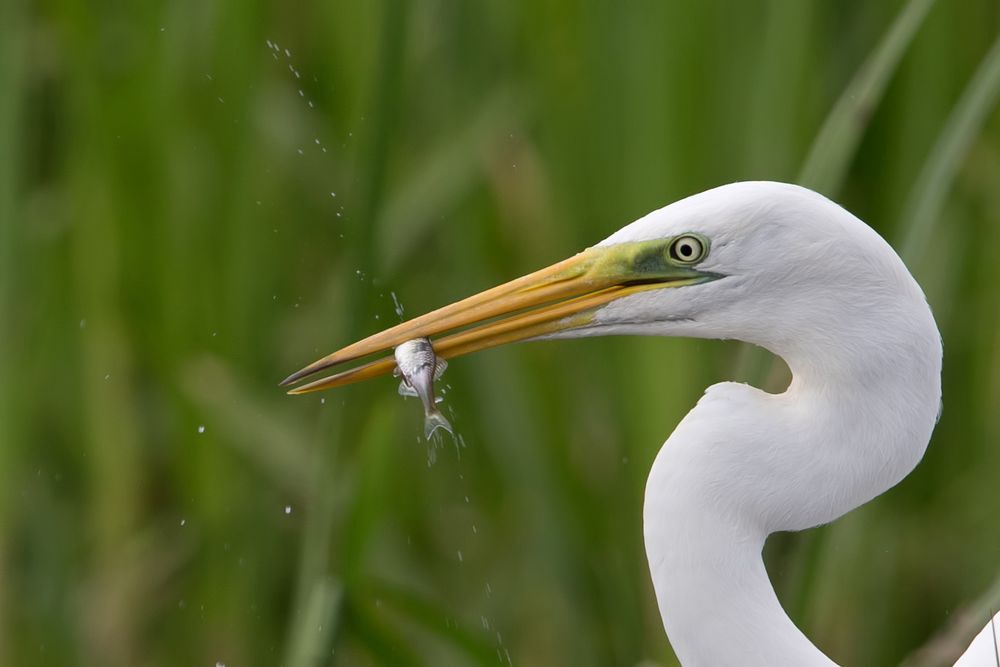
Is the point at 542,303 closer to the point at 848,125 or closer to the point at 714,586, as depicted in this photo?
the point at 714,586

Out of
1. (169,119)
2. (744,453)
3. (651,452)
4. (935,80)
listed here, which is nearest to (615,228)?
(651,452)

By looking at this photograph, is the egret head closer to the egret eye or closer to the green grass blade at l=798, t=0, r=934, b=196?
the egret eye

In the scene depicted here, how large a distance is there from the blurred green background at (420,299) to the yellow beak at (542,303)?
687mm

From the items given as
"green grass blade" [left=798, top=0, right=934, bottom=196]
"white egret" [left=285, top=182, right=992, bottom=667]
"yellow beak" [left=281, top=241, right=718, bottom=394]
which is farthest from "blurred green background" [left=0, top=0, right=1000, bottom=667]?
"white egret" [left=285, top=182, right=992, bottom=667]

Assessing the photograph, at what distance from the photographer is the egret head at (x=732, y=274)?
1.11m

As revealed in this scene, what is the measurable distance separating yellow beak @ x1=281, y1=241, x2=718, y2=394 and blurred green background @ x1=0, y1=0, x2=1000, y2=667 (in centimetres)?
69

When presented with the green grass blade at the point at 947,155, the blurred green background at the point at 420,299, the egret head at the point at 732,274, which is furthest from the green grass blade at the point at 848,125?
the egret head at the point at 732,274

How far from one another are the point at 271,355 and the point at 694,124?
0.79m

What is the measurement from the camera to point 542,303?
3.92 ft

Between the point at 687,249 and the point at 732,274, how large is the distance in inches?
Result: 1.6

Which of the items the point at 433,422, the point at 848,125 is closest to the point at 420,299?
the point at 848,125

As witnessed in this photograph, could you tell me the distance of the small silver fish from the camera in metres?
1.18

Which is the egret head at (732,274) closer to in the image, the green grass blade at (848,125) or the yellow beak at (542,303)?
the yellow beak at (542,303)

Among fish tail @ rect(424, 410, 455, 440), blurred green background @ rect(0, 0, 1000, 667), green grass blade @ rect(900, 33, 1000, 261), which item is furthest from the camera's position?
blurred green background @ rect(0, 0, 1000, 667)
